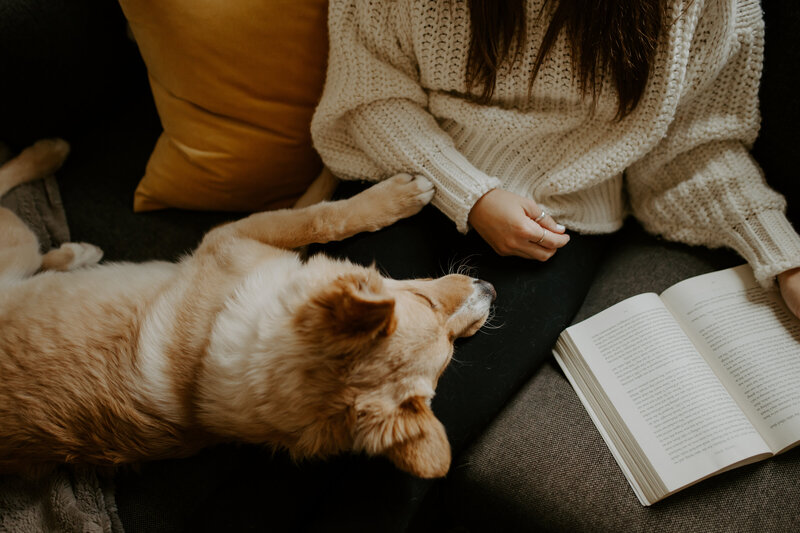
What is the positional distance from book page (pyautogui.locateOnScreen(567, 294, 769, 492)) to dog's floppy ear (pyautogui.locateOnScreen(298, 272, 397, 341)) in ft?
2.11

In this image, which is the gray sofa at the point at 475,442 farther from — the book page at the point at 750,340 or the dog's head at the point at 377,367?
the dog's head at the point at 377,367

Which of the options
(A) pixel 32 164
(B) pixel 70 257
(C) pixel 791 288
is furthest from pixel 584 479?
(A) pixel 32 164

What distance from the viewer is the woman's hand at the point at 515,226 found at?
1.21 m

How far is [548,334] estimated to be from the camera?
1.29 meters

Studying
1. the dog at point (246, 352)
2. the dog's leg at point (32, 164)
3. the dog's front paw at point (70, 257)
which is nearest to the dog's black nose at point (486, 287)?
the dog at point (246, 352)

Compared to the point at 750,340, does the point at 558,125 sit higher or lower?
higher

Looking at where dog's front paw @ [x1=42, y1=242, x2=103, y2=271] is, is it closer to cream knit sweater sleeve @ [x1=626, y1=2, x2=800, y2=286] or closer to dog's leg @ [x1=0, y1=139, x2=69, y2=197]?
dog's leg @ [x1=0, y1=139, x2=69, y2=197]

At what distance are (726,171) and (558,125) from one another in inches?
18.4

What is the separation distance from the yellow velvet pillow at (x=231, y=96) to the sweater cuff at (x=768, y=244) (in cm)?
124

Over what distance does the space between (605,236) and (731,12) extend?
2.23 feet

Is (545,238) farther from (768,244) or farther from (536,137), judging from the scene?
(768,244)

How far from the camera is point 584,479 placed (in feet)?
3.77

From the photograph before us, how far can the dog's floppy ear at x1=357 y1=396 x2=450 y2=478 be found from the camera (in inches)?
38.4

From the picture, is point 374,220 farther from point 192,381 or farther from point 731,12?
point 731,12
